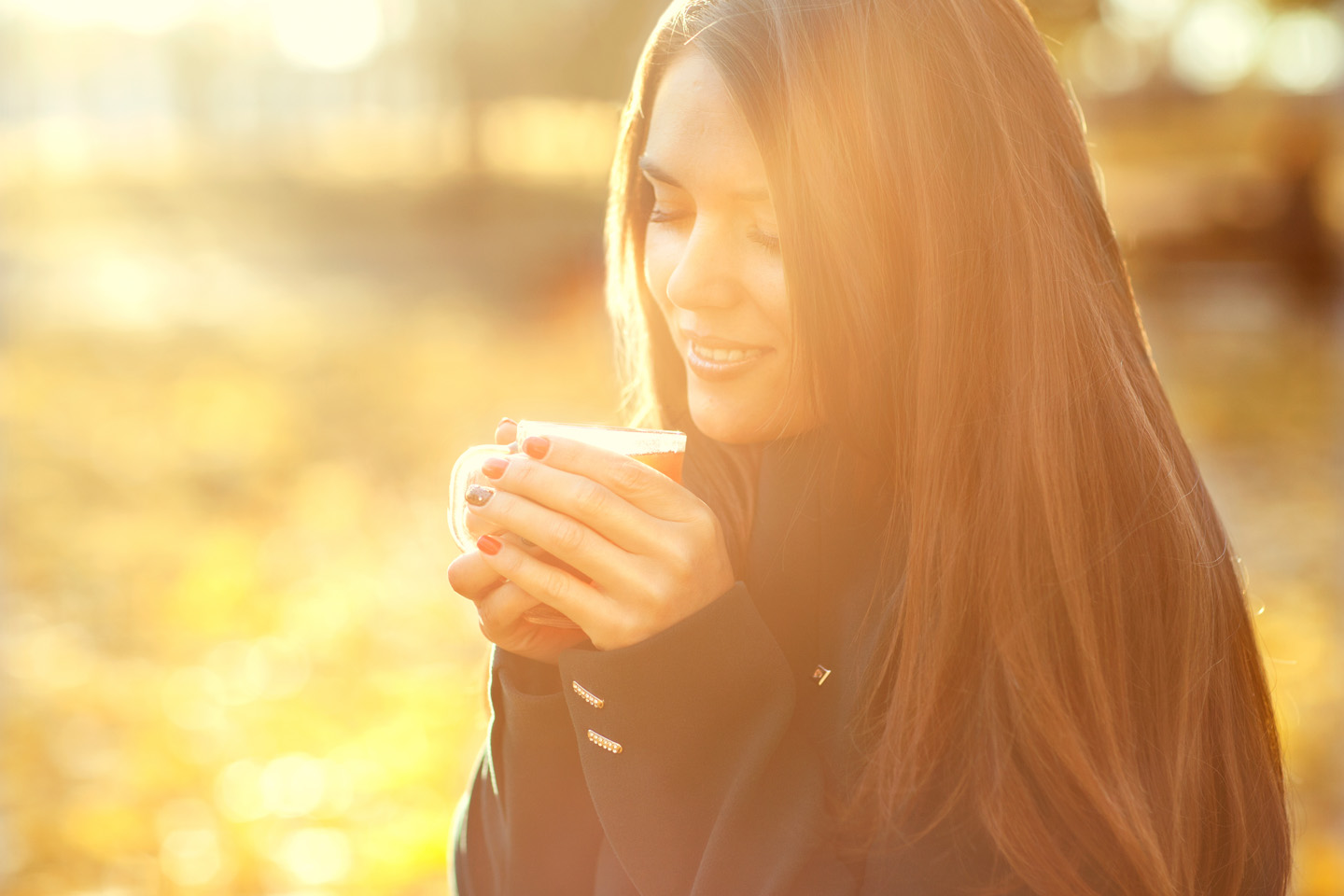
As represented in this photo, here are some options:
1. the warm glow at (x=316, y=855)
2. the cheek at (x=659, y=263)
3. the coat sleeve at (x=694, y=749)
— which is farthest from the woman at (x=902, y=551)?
the warm glow at (x=316, y=855)

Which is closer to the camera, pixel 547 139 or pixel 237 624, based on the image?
pixel 237 624

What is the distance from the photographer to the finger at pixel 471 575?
167cm

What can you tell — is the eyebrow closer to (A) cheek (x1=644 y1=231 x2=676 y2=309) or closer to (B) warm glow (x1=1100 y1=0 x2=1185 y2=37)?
(A) cheek (x1=644 y1=231 x2=676 y2=309)

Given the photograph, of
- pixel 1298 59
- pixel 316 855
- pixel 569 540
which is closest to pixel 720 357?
pixel 569 540

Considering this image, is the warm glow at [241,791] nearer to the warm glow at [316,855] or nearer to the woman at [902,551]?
the warm glow at [316,855]

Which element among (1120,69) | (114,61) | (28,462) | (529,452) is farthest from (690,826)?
(114,61)

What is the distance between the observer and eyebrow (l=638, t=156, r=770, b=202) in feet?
5.37

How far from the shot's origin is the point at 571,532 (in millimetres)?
1555

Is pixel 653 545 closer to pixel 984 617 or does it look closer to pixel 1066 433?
pixel 984 617

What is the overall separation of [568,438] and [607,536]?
15 cm

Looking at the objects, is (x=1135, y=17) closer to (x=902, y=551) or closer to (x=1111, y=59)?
(x=1111, y=59)

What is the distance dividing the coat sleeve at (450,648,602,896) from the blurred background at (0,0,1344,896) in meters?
1.44

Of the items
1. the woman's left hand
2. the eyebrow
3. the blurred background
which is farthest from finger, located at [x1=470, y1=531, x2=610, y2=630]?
the blurred background

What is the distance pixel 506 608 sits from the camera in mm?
1672
